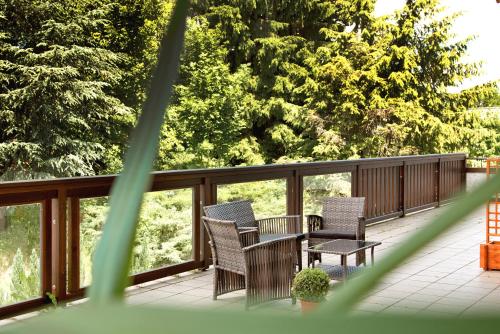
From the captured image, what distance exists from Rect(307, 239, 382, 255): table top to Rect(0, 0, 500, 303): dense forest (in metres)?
12.8

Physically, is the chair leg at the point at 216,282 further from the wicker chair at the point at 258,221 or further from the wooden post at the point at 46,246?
the wooden post at the point at 46,246

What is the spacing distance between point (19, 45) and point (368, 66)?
1242cm

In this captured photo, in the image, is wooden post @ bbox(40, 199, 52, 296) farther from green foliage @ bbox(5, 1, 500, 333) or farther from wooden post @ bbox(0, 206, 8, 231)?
green foliage @ bbox(5, 1, 500, 333)

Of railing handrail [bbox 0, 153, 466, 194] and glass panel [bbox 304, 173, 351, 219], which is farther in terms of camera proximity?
glass panel [bbox 304, 173, 351, 219]

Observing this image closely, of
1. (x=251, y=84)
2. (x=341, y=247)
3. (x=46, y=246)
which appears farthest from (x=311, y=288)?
(x=251, y=84)

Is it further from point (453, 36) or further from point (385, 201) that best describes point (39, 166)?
point (453, 36)

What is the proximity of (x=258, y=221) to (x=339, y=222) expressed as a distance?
92 cm

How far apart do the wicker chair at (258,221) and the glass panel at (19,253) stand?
4.97ft

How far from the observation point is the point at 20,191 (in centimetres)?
494

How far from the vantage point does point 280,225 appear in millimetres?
6746

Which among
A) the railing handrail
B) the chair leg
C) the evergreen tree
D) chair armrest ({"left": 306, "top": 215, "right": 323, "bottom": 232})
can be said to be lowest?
the chair leg

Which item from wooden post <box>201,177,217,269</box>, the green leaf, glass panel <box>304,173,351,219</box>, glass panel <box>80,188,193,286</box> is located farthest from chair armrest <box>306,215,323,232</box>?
the green leaf

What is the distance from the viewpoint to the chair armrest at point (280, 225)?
6.63m

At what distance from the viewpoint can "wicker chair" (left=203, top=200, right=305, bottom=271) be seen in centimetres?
596
